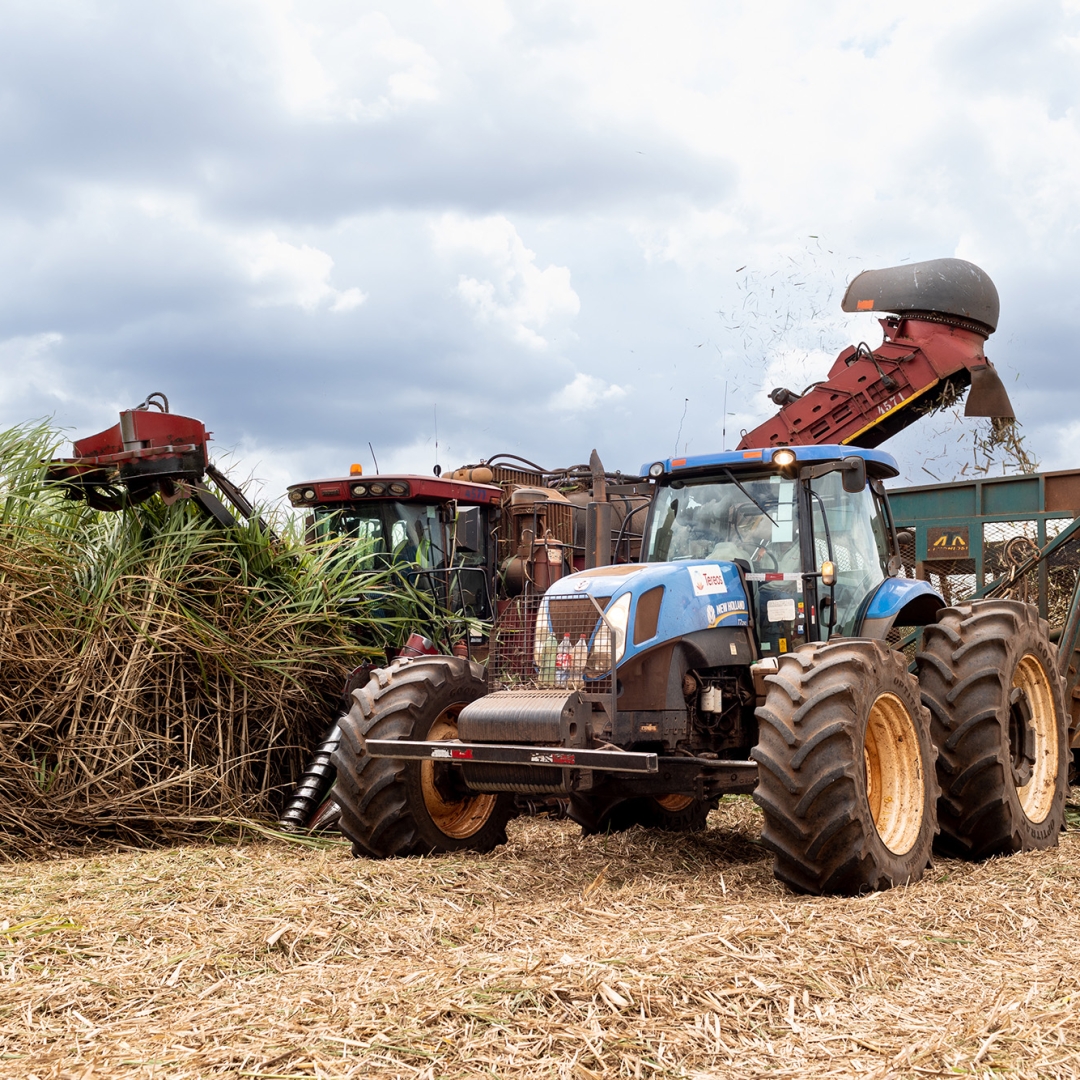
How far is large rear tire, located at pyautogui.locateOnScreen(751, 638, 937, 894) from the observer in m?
5.24

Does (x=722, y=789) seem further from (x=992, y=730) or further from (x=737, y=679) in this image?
(x=992, y=730)

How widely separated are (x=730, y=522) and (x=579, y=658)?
122 cm

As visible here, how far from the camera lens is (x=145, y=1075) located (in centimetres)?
336

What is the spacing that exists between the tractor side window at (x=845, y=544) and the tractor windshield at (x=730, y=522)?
6.2 inches

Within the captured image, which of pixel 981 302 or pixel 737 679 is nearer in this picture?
pixel 737 679

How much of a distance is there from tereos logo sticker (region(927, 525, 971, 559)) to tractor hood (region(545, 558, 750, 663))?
165 inches

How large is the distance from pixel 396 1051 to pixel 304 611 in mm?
5108

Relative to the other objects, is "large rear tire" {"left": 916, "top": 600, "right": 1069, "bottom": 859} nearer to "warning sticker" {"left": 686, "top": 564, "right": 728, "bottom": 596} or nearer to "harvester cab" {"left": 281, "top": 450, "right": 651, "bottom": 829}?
"warning sticker" {"left": 686, "top": 564, "right": 728, "bottom": 596}

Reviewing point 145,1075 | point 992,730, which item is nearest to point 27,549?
point 145,1075

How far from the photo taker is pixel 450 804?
257 inches

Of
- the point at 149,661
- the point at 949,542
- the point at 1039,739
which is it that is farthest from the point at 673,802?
the point at 949,542

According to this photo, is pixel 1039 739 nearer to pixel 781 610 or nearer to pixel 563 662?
pixel 781 610

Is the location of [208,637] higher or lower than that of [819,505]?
lower

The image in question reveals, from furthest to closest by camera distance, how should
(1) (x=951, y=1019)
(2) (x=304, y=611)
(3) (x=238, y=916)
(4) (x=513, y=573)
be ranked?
(4) (x=513, y=573) → (2) (x=304, y=611) → (3) (x=238, y=916) → (1) (x=951, y=1019)
